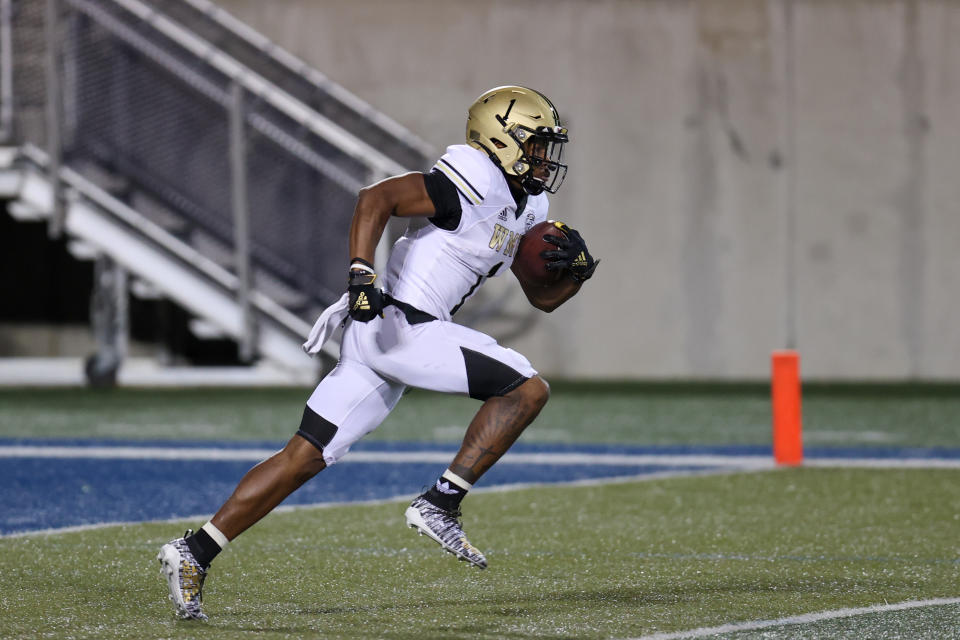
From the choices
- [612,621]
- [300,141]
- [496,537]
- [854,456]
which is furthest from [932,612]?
[300,141]

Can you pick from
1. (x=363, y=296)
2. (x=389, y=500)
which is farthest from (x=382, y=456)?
(x=363, y=296)

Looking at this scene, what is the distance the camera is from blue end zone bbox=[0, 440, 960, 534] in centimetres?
738

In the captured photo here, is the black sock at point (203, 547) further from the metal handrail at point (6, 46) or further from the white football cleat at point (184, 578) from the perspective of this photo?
the metal handrail at point (6, 46)

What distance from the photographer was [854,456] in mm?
9773

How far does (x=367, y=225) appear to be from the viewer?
4.75 m

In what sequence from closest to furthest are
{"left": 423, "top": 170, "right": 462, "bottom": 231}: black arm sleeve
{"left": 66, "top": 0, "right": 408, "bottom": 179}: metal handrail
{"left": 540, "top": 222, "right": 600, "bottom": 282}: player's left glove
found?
{"left": 423, "top": 170, "right": 462, "bottom": 231}: black arm sleeve, {"left": 540, "top": 222, "right": 600, "bottom": 282}: player's left glove, {"left": 66, "top": 0, "right": 408, "bottom": 179}: metal handrail

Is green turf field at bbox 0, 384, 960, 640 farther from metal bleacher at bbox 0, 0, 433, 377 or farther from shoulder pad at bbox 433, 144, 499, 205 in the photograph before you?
metal bleacher at bbox 0, 0, 433, 377

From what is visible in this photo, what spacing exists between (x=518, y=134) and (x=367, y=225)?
25.9 inches

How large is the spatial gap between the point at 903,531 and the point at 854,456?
10.4ft

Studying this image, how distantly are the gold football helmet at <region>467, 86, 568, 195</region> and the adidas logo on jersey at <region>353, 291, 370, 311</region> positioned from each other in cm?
77

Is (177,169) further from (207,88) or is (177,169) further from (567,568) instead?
(567,568)

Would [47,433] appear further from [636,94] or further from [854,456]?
[636,94]

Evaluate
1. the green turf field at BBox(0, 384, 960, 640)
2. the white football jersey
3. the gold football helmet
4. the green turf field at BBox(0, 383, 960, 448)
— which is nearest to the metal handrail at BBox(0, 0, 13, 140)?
the green turf field at BBox(0, 383, 960, 448)

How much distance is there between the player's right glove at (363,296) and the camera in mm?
4609
